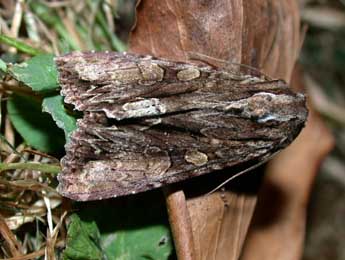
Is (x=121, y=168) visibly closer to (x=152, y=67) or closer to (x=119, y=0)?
(x=152, y=67)

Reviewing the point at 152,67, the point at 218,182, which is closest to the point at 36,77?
the point at 152,67

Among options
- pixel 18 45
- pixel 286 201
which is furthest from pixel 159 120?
pixel 286 201

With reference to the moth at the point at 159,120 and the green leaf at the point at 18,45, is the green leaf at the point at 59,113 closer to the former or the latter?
the moth at the point at 159,120

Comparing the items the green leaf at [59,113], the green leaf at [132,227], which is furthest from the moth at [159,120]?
the green leaf at [132,227]

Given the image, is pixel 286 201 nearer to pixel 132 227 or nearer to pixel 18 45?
pixel 132 227

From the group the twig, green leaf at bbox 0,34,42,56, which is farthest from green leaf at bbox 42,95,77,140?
the twig
